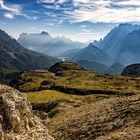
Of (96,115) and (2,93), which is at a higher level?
(2,93)

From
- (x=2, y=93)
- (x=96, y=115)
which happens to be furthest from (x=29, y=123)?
(x=96, y=115)

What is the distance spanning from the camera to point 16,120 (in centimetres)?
2908

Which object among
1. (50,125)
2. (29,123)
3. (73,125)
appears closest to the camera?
(29,123)

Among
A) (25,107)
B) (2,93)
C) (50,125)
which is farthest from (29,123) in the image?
(50,125)

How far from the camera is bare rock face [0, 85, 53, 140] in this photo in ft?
93.8

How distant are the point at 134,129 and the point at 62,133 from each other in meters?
11.6

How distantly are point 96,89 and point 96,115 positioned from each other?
435 feet

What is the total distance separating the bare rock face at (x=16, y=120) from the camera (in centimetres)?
2859

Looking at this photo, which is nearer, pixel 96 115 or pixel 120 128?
pixel 120 128

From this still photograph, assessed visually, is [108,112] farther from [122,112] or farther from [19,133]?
[19,133]

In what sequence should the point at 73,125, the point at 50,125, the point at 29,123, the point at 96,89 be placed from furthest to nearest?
the point at 96,89
the point at 50,125
the point at 73,125
the point at 29,123

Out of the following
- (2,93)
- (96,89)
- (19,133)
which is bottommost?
(96,89)

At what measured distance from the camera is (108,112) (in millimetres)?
45594

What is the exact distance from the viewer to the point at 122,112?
140ft
